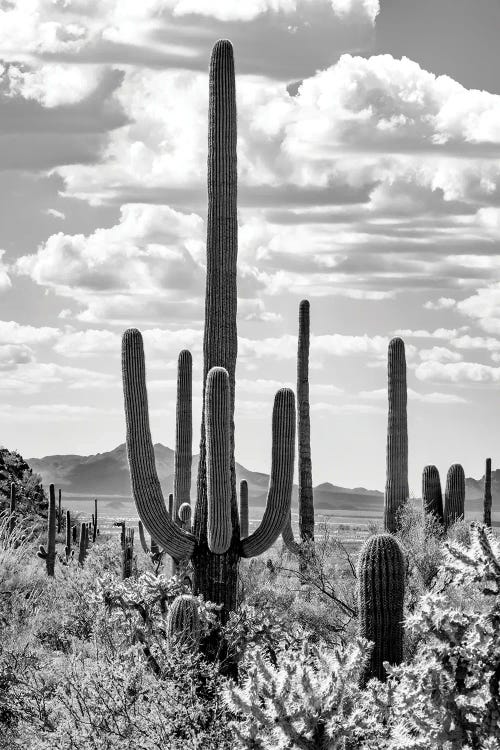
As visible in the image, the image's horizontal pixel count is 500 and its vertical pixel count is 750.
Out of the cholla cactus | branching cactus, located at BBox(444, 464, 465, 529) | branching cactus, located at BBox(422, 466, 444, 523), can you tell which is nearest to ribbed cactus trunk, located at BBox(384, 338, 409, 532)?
branching cactus, located at BBox(422, 466, 444, 523)

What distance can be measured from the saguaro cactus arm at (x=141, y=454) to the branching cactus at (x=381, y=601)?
4381mm

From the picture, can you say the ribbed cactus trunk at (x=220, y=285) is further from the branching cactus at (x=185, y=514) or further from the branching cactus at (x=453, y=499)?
the branching cactus at (x=453, y=499)

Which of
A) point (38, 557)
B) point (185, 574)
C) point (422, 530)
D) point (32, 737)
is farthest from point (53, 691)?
point (38, 557)

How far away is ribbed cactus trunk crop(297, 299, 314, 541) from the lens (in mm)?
26594

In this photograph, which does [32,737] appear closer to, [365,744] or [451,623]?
[365,744]

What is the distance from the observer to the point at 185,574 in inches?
611

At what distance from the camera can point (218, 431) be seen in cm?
1473

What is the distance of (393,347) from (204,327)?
22.4 ft

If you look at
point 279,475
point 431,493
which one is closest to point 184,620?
point 279,475

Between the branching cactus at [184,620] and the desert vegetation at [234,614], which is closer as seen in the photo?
the desert vegetation at [234,614]

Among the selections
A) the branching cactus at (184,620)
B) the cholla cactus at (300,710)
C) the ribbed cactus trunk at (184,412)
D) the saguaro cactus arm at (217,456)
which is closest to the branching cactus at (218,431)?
the saguaro cactus arm at (217,456)

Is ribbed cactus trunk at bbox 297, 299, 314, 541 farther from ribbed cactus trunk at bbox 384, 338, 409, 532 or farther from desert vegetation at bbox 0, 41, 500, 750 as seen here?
ribbed cactus trunk at bbox 384, 338, 409, 532

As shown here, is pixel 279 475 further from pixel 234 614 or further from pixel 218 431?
pixel 234 614

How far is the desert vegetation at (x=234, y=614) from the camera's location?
20.4 feet
